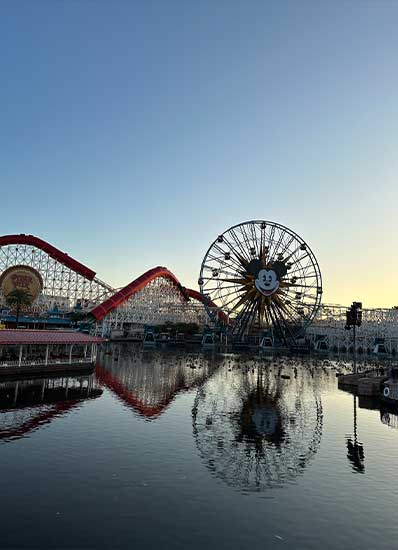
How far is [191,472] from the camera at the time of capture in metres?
19.3

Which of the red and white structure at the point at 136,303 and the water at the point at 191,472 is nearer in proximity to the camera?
the water at the point at 191,472

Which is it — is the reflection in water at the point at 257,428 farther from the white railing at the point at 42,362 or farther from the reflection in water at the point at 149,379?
the white railing at the point at 42,362

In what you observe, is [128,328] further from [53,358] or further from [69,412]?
[69,412]

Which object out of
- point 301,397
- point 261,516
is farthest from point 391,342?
point 261,516

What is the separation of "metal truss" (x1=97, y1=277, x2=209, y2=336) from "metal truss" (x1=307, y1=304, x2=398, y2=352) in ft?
138

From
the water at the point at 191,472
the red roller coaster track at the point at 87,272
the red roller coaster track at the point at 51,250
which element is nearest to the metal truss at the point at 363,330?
the red roller coaster track at the point at 87,272

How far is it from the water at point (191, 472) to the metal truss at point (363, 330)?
109720 millimetres

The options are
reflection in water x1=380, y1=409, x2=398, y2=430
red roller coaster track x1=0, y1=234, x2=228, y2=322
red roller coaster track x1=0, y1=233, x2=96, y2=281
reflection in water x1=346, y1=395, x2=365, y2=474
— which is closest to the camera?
reflection in water x1=346, y1=395, x2=365, y2=474

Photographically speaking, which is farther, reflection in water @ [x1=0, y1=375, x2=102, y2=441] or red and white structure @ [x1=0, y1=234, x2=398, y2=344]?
red and white structure @ [x1=0, y1=234, x2=398, y2=344]

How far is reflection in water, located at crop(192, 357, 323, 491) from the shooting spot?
19984 mm

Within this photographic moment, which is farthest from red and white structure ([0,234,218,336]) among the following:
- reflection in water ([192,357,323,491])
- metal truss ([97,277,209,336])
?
reflection in water ([192,357,323,491])

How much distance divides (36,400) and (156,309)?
341 feet

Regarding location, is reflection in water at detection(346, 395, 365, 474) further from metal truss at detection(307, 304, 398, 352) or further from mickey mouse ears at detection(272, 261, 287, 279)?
metal truss at detection(307, 304, 398, 352)

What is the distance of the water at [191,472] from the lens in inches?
542
